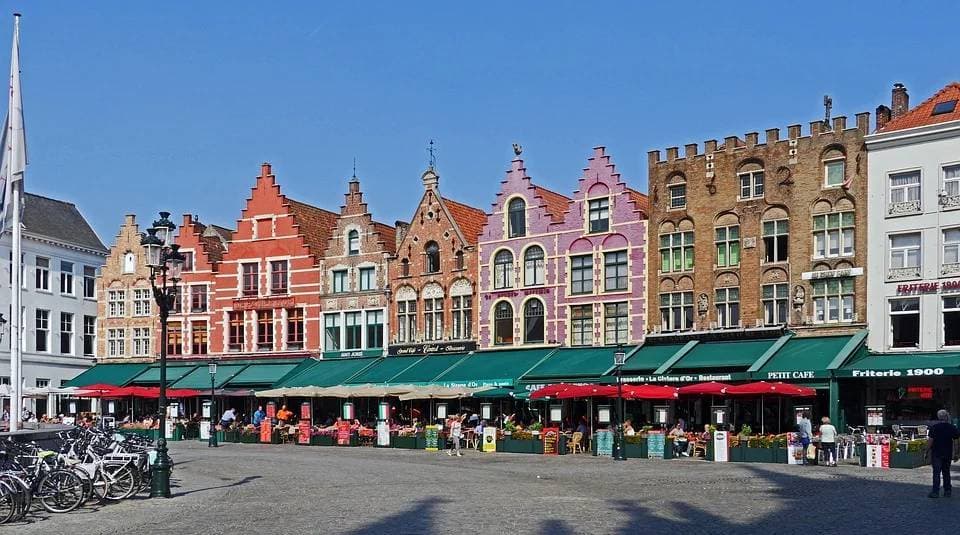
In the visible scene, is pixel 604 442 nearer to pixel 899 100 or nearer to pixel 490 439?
pixel 490 439

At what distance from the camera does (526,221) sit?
50.8 m

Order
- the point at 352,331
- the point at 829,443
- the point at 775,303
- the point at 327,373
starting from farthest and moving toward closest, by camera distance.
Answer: the point at 352,331 → the point at 327,373 → the point at 775,303 → the point at 829,443

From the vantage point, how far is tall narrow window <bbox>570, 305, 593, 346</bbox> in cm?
4850

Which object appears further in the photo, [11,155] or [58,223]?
[58,223]

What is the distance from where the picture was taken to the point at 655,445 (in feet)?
122

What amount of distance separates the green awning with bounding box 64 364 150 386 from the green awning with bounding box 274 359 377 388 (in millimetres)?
10538

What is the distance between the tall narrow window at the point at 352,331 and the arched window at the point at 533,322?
29.0 feet

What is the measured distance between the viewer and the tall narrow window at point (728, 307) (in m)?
44.5

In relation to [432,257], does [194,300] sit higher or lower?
lower

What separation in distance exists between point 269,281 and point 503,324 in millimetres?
13394

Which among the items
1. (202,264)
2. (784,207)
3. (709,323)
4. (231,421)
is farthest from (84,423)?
(784,207)

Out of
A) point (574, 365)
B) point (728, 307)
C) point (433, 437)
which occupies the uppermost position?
point (728, 307)

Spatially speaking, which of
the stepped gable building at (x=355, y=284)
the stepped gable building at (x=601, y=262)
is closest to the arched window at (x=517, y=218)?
the stepped gable building at (x=601, y=262)

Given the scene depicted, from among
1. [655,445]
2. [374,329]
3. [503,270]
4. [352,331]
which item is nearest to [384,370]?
[374,329]
